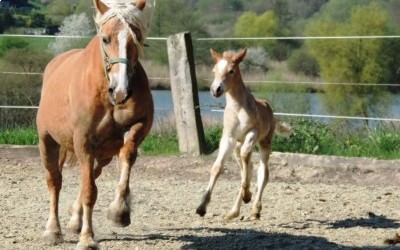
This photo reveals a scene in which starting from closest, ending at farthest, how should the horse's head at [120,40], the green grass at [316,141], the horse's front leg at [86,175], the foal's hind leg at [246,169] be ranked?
the horse's head at [120,40] → the horse's front leg at [86,175] → the foal's hind leg at [246,169] → the green grass at [316,141]

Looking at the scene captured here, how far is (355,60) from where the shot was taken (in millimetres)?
15289

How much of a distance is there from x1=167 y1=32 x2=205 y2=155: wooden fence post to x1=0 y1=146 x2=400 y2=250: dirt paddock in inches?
13.7

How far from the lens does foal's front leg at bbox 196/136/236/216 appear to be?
25.7 feet

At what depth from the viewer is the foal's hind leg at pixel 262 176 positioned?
8.16 metres

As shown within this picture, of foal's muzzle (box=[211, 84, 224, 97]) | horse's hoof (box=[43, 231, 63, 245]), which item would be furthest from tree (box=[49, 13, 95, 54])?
horse's hoof (box=[43, 231, 63, 245])

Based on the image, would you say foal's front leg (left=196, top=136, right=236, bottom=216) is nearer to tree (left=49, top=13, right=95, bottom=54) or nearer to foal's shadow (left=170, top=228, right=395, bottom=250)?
foal's shadow (left=170, top=228, right=395, bottom=250)

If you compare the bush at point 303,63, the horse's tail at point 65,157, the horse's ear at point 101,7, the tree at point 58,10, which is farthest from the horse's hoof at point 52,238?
the tree at point 58,10

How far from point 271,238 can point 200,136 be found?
208 inches

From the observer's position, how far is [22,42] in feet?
52.3

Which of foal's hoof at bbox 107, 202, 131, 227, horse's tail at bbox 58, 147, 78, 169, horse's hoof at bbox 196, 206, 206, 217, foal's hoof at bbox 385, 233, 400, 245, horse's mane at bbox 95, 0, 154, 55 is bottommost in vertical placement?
horse's hoof at bbox 196, 206, 206, 217

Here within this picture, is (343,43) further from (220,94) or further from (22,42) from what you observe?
(220,94)

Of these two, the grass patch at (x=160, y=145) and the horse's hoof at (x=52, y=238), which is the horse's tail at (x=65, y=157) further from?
the grass patch at (x=160, y=145)

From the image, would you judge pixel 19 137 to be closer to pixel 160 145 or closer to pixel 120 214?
pixel 160 145

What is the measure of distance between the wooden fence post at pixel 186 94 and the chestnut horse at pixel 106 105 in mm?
5164
